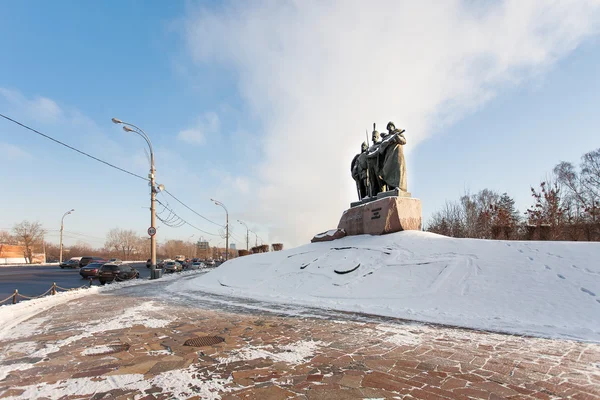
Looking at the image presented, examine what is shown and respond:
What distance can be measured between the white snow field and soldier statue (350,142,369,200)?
6.15 m

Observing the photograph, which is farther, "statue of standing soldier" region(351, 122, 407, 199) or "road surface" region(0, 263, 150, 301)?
"statue of standing soldier" region(351, 122, 407, 199)

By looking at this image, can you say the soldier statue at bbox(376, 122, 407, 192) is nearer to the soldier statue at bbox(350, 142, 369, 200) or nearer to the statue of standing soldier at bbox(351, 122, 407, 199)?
the statue of standing soldier at bbox(351, 122, 407, 199)

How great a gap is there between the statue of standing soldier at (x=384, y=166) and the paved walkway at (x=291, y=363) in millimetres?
10489

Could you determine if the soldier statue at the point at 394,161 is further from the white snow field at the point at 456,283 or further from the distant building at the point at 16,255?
the distant building at the point at 16,255

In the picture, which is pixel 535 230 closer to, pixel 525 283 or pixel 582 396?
pixel 525 283

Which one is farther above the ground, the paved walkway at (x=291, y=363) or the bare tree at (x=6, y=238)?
the bare tree at (x=6, y=238)

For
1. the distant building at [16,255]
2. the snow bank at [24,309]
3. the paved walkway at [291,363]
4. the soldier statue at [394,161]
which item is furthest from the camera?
the distant building at [16,255]

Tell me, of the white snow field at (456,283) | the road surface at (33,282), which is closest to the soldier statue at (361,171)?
the white snow field at (456,283)

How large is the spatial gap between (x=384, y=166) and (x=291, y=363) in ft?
45.0

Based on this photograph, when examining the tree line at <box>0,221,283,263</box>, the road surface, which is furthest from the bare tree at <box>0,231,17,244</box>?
the road surface

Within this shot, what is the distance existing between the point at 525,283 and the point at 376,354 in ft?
19.0

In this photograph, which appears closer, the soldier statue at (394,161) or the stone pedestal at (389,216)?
the stone pedestal at (389,216)

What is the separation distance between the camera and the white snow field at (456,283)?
689 cm

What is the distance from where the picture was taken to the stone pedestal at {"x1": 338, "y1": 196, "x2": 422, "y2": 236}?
1463 cm
